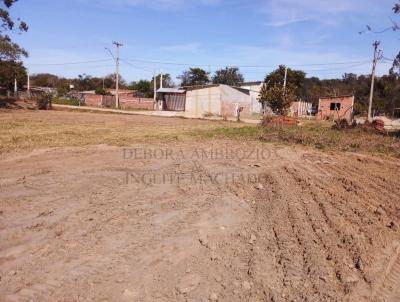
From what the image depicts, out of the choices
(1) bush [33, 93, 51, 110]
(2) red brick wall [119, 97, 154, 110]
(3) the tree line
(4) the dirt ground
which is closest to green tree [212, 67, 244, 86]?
(3) the tree line

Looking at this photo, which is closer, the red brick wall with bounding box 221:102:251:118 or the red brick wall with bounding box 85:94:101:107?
the red brick wall with bounding box 221:102:251:118

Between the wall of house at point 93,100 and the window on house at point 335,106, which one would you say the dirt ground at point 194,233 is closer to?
the window on house at point 335,106

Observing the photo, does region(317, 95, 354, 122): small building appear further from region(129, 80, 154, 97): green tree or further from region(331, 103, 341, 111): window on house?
region(129, 80, 154, 97): green tree

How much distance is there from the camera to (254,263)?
414cm

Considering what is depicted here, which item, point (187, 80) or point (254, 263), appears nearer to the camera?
point (254, 263)

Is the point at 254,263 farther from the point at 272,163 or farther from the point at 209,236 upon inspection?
the point at 272,163

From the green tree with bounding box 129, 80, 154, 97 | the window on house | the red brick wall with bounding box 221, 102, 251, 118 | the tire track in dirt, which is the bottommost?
the tire track in dirt

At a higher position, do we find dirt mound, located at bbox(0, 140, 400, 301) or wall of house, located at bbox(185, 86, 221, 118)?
wall of house, located at bbox(185, 86, 221, 118)

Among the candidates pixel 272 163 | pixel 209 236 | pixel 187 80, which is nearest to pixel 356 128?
pixel 272 163

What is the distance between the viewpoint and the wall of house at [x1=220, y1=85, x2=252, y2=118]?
4225 centimetres

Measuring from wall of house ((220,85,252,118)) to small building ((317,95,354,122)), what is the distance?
8242mm

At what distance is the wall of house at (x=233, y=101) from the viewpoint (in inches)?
1663

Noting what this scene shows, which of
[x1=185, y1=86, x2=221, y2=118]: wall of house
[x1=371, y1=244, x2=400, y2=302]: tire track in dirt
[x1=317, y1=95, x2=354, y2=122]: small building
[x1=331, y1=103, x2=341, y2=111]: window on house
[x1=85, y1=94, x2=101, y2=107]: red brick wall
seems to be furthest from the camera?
[x1=85, y1=94, x2=101, y2=107]: red brick wall

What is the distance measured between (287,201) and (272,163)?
3.59 meters
